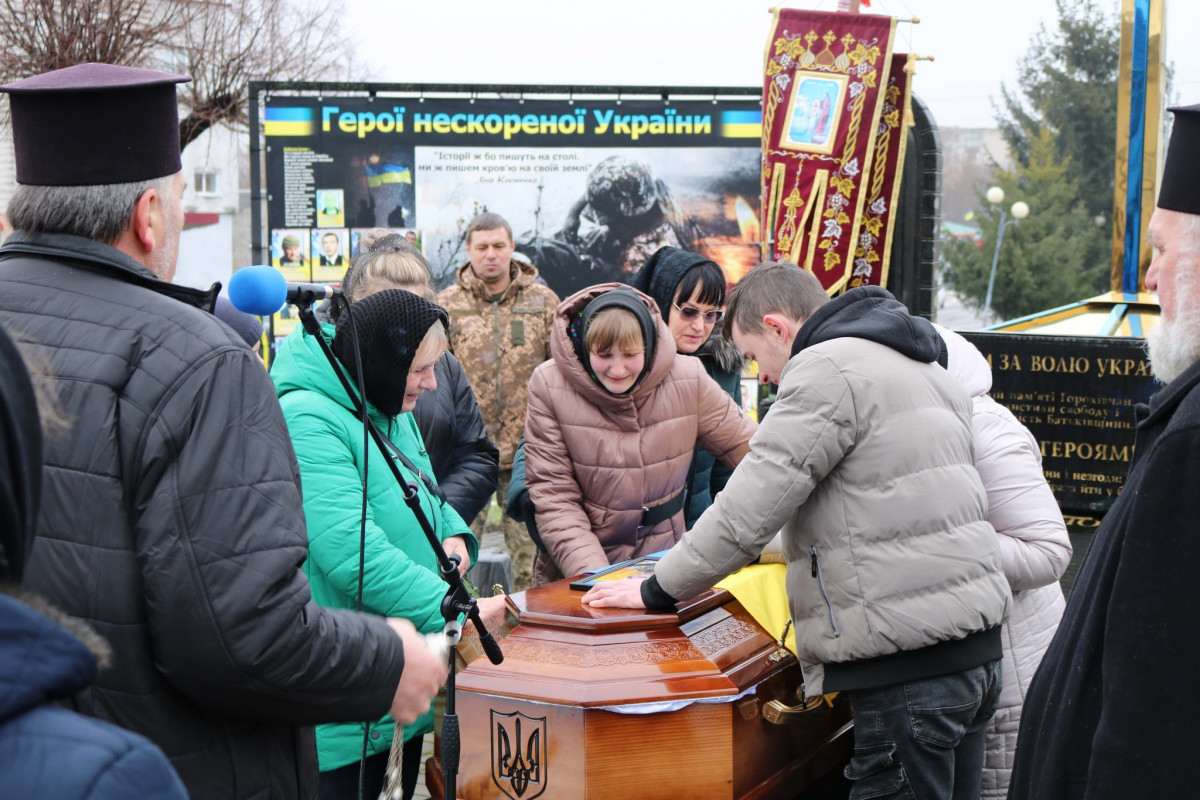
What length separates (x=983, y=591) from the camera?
224 cm

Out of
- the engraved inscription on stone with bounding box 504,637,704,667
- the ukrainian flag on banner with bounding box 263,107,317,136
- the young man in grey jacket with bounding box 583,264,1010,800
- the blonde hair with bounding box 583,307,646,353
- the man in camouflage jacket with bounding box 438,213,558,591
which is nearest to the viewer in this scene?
the young man in grey jacket with bounding box 583,264,1010,800

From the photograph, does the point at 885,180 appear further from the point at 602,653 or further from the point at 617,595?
the point at 602,653

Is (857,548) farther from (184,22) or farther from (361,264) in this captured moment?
(184,22)

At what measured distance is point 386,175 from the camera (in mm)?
7293

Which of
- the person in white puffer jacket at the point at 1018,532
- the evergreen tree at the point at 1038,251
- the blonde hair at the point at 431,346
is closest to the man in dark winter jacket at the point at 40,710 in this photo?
the blonde hair at the point at 431,346

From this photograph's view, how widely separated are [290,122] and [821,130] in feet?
11.5

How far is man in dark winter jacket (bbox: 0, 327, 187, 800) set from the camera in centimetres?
67

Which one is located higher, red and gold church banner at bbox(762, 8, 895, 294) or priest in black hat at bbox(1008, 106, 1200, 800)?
red and gold church banner at bbox(762, 8, 895, 294)

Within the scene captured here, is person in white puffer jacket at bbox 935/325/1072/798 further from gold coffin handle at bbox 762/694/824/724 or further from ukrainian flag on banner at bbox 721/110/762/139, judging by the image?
ukrainian flag on banner at bbox 721/110/762/139

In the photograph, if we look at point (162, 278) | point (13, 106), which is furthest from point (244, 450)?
point (13, 106)

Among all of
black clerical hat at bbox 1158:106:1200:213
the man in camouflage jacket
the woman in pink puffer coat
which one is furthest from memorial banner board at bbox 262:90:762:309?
black clerical hat at bbox 1158:106:1200:213

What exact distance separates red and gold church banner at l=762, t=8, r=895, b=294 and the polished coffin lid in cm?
355

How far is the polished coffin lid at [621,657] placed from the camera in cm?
224

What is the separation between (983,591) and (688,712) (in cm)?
65
